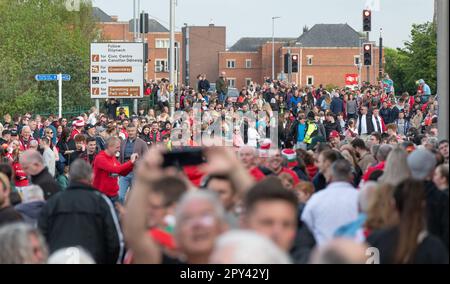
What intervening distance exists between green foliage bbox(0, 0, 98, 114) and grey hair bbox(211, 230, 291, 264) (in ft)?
159

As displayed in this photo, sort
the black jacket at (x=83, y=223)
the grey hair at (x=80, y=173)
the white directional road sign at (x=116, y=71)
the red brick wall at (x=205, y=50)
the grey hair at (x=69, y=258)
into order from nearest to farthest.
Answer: the grey hair at (x=69, y=258) < the black jacket at (x=83, y=223) < the grey hair at (x=80, y=173) < the white directional road sign at (x=116, y=71) < the red brick wall at (x=205, y=50)

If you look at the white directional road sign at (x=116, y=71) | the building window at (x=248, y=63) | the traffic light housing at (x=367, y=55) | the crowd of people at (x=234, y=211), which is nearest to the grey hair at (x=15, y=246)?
the crowd of people at (x=234, y=211)

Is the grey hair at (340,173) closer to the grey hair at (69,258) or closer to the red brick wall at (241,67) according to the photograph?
the grey hair at (69,258)

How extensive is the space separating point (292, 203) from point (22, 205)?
5355 mm

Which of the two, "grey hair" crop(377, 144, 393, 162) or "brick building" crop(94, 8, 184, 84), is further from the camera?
"brick building" crop(94, 8, 184, 84)

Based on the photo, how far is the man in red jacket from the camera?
16938mm

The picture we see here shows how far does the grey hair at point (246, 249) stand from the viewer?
537cm

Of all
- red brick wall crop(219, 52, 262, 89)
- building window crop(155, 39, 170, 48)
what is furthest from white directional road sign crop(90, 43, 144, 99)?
red brick wall crop(219, 52, 262, 89)

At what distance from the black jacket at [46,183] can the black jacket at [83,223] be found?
204 centimetres

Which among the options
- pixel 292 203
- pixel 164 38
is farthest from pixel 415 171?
pixel 164 38

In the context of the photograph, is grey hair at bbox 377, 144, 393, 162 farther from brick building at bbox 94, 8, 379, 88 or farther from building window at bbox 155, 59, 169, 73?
building window at bbox 155, 59, 169, 73

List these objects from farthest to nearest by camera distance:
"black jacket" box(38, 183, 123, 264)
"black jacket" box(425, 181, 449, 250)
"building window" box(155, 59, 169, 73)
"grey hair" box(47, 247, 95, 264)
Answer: "building window" box(155, 59, 169, 73) → "black jacket" box(38, 183, 123, 264) → "black jacket" box(425, 181, 449, 250) → "grey hair" box(47, 247, 95, 264)

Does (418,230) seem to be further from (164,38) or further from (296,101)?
(164,38)

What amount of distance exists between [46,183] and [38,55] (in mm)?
50205
